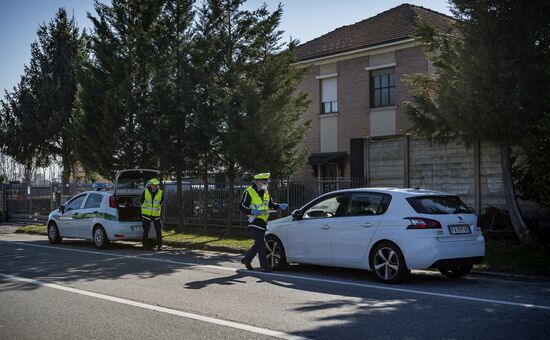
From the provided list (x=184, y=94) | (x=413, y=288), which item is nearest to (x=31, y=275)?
(x=413, y=288)

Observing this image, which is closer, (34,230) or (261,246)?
(261,246)

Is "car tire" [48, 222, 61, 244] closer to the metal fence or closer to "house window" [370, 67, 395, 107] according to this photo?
the metal fence

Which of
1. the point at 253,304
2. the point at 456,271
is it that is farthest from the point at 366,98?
the point at 253,304

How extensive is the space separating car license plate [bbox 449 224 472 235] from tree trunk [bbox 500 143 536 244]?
4.22 meters

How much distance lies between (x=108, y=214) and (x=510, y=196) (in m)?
9.86

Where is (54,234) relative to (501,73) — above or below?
below

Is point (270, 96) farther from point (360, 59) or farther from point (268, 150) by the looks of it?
point (360, 59)

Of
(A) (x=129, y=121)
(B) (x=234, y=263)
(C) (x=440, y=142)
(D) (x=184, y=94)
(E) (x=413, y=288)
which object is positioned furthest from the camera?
(A) (x=129, y=121)

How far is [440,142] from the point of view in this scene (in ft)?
48.3

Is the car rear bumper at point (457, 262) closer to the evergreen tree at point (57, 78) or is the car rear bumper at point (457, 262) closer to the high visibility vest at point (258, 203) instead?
the high visibility vest at point (258, 203)

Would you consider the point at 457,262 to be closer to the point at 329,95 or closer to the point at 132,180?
the point at 132,180

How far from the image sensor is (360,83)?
78.1 feet

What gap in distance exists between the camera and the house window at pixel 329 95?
24.8 metres

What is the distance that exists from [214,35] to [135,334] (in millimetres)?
12823
